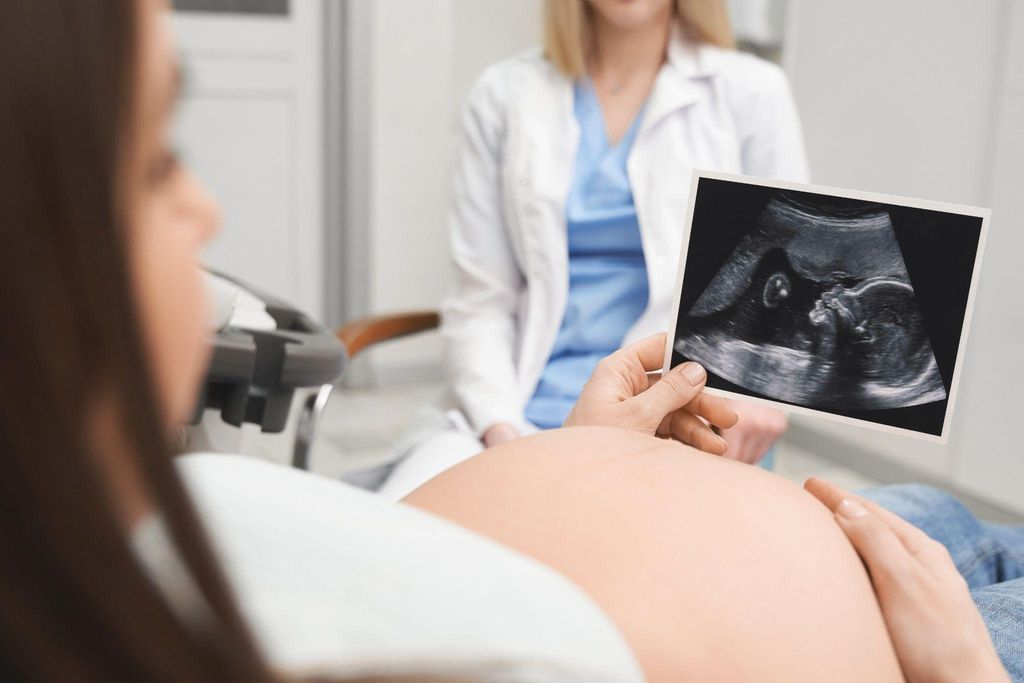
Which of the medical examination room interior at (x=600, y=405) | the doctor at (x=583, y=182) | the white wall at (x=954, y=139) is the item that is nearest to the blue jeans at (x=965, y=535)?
the medical examination room interior at (x=600, y=405)

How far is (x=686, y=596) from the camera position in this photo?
71cm

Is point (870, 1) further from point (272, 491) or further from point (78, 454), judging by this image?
point (78, 454)

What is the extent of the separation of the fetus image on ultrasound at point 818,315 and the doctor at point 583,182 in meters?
0.60

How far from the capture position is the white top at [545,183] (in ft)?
5.18

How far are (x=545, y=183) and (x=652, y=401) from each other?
0.75 meters

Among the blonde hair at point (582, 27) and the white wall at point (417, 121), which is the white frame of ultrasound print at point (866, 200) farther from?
the white wall at point (417, 121)

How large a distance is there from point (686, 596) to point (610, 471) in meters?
0.13

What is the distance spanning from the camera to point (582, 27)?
1689 mm

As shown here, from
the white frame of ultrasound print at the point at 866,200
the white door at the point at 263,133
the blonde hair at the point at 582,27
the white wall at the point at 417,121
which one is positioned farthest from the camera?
the white wall at the point at 417,121

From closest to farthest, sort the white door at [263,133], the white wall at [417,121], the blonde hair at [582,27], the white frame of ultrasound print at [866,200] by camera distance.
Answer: the white frame of ultrasound print at [866,200] → the blonde hair at [582,27] → the white door at [263,133] → the white wall at [417,121]

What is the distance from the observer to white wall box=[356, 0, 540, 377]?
10.8 ft

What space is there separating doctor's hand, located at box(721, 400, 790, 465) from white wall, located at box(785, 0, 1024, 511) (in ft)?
3.96

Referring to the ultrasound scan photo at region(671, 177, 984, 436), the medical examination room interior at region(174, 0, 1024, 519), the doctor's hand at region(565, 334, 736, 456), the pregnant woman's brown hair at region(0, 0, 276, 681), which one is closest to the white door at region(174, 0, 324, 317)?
the medical examination room interior at region(174, 0, 1024, 519)

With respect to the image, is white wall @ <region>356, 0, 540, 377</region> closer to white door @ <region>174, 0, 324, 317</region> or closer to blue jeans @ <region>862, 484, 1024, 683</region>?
white door @ <region>174, 0, 324, 317</region>
